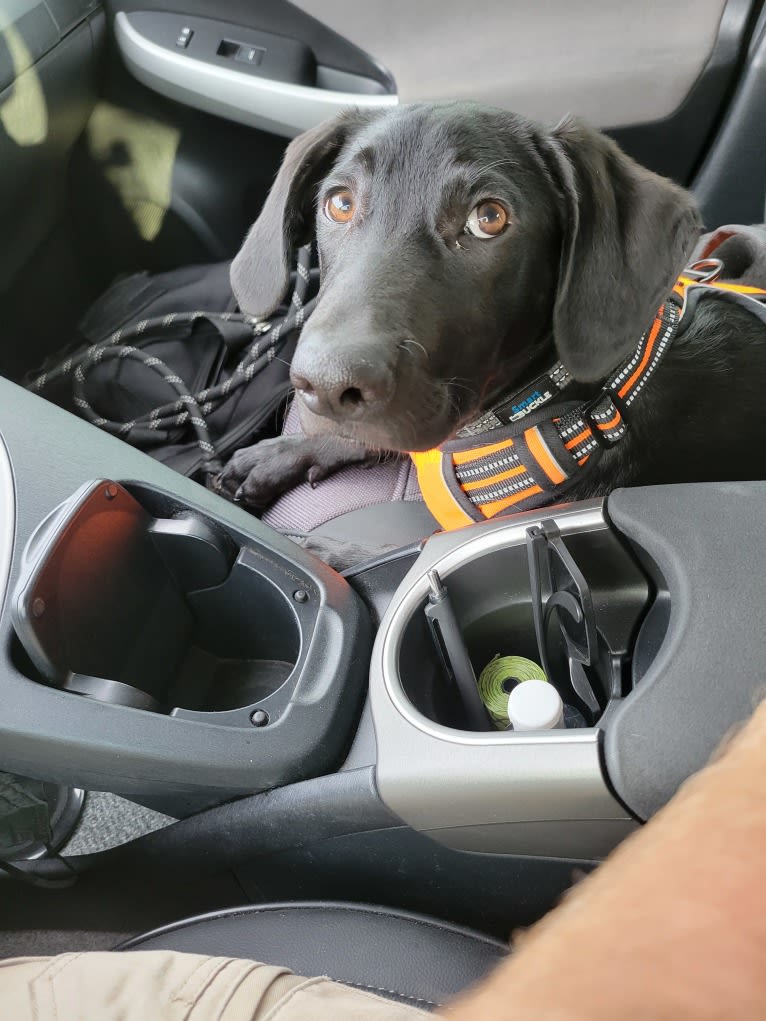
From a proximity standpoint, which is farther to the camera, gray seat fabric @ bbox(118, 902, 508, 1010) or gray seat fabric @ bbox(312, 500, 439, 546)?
gray seat fabric @ bbox(312, 500, 439, 546)

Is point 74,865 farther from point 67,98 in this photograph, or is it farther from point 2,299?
point 67,98

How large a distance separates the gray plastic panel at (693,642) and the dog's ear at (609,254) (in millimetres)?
370

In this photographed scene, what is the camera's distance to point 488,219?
128 centimetres

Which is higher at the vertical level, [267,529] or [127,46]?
[127,46]

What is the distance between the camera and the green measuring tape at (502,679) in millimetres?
1065

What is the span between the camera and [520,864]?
976 mm

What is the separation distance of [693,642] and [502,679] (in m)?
0.32

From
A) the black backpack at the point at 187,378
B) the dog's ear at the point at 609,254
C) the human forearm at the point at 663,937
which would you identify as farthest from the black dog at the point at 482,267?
the human forearm at the point at 663,937

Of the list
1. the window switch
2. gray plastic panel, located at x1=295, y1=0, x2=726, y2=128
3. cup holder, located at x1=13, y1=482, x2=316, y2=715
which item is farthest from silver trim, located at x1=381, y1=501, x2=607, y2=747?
the window switch

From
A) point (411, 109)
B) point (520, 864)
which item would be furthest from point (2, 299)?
point (520, 864)

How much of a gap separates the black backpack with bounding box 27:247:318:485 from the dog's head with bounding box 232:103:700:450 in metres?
0.65

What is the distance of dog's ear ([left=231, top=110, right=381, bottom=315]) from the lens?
1.48m

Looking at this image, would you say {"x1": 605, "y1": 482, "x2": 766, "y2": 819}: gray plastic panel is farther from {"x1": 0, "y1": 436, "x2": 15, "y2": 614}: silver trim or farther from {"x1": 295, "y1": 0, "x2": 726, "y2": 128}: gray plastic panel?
{"x1": 295, "y1": 0, "x2": 726, "y2": 128}: gray plastic panel

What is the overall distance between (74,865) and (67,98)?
5.91 feet
